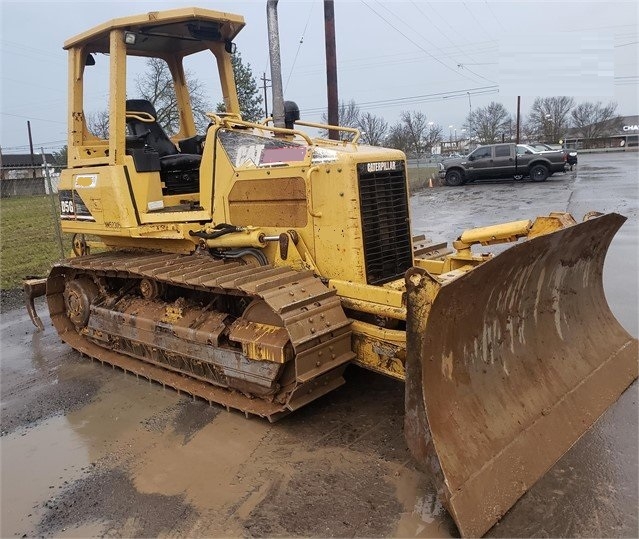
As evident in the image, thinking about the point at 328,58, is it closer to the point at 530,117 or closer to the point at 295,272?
the point at 295,272

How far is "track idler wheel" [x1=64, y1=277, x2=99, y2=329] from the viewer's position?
602 cm

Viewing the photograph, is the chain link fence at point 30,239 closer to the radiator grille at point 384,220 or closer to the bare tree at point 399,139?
the radiator grille at point 384,220

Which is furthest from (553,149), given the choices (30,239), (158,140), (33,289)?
(33,289)

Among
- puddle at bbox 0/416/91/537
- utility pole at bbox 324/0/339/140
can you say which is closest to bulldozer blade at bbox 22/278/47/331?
puddle at bbox 0/416/91/537

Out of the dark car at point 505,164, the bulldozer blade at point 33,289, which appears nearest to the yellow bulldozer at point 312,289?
the bulldozer blade at point 33,289

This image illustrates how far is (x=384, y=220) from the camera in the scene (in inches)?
181

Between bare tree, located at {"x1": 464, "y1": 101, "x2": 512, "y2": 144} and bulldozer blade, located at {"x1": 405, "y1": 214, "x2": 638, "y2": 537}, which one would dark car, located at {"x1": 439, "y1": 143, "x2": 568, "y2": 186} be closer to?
bulldozer blade, located at {"x1": 405, "y1": 214, "x2": 638, "y2": 537}

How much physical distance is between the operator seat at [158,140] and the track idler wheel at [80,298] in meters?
1.58

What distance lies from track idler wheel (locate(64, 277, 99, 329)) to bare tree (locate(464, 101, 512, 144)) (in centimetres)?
5434

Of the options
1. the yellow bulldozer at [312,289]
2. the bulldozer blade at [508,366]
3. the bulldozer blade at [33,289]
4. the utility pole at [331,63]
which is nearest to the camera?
the bulldozer blade at [508,366]

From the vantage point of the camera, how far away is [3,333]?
7.33 metres

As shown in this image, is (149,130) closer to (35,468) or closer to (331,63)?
(35,468)

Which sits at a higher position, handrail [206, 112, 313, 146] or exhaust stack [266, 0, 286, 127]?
exhaust stack [266, 0, 286, 127]

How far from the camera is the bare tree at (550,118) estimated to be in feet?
184
